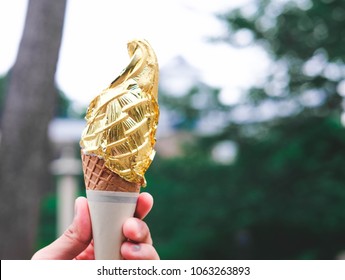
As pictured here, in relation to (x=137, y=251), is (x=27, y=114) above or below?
above

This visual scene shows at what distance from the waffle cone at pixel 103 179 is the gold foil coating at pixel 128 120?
2 centimetres

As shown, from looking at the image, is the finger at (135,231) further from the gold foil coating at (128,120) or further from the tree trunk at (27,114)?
the tree trunk at (27,114)

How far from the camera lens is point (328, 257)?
691 cm

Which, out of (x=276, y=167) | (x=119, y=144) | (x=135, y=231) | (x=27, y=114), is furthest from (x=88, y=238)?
(x=276, y=167)

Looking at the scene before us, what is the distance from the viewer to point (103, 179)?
1.35 m

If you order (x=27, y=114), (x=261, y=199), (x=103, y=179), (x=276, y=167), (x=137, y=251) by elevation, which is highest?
(x=27, y=114)

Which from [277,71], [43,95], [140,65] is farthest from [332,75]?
[140,65]

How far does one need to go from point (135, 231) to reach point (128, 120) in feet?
0.91

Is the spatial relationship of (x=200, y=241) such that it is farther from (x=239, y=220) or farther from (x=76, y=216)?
(x=76, y=216)

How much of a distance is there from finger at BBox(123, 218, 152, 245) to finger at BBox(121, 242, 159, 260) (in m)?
0.01

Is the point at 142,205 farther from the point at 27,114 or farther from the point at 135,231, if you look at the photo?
the point at 27,114

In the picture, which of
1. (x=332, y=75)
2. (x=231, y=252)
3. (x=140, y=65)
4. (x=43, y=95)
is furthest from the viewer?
(x=231, y=252)

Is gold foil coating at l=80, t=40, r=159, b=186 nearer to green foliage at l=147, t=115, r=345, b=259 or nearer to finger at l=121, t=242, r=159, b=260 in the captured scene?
finger at l=121, t=242, r=159, b=260

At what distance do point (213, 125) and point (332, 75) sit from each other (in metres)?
1.77
